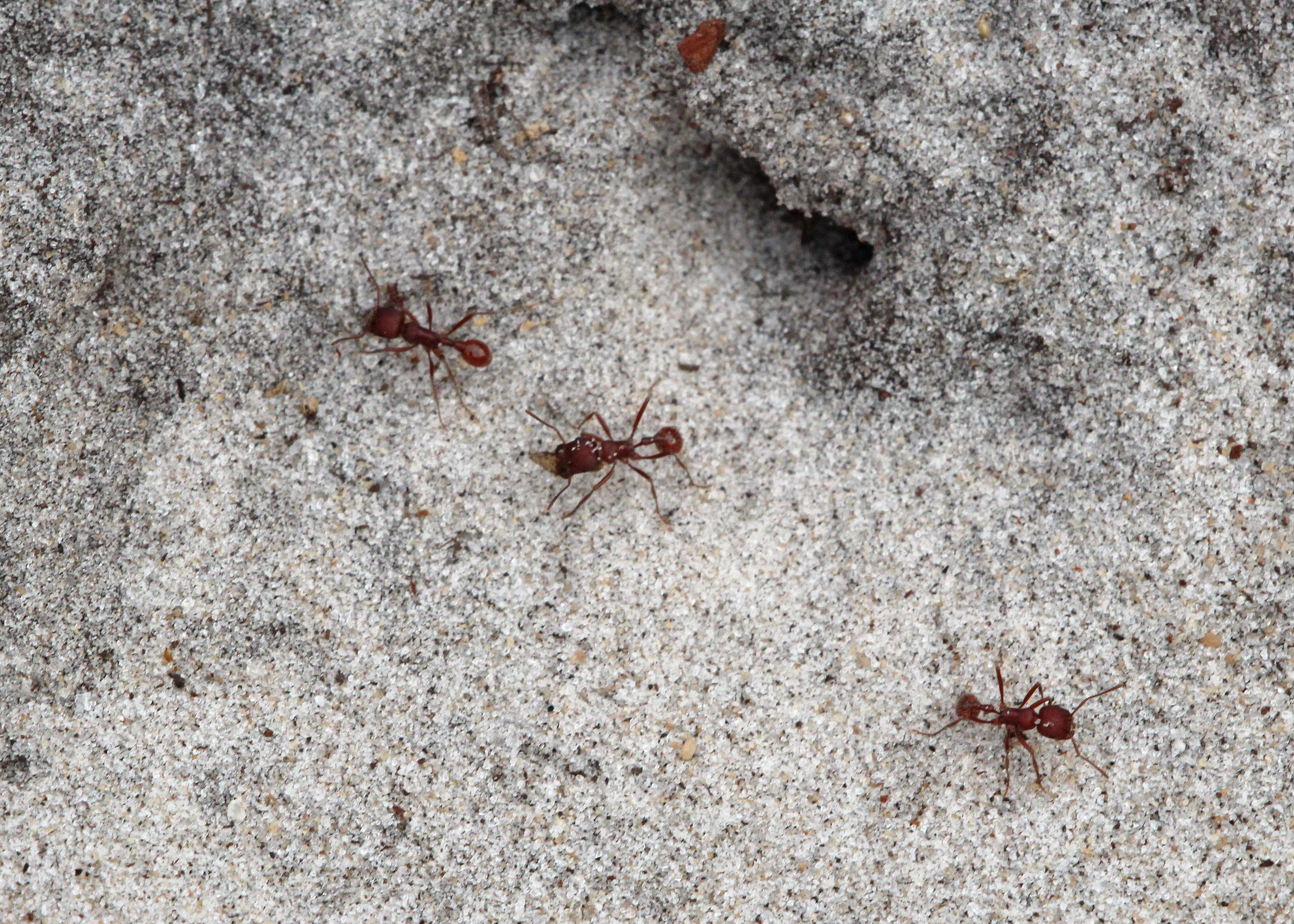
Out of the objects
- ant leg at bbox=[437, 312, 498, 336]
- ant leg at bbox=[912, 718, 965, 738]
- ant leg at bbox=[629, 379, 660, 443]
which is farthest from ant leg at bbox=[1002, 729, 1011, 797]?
ant leg at bbox=[437, 312, 498, 336]

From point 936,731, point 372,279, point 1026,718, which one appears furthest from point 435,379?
point 1026,718

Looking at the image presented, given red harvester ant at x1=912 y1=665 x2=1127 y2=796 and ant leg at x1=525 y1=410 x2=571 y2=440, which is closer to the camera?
red harvester ant at x1=912 y1=665 x2=1127 y2=796

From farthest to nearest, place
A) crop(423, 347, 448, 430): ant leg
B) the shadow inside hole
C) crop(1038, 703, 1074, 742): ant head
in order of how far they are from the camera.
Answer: the shadow inside hole
crop(423, 347, 448, 430): ant leg
crop(1038, 703, 1074, 742): ant head

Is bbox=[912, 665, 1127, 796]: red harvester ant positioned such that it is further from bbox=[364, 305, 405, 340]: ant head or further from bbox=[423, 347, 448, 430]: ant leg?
bbox=[364, 305, 405, 340]: ant head

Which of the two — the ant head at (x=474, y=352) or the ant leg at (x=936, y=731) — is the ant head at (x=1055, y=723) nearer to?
the ant leg at (x=936, y=731)

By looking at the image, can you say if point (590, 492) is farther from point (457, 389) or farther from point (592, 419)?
point (457, 389)

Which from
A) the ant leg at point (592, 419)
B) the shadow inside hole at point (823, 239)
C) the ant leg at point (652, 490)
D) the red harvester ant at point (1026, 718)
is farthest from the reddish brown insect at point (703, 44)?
the red harvester ant at point (1026, 718)
